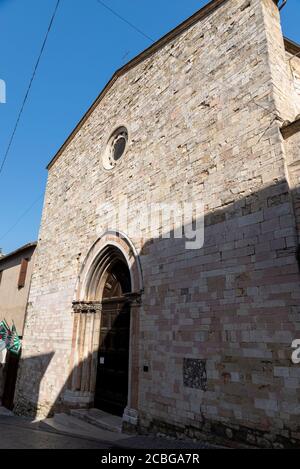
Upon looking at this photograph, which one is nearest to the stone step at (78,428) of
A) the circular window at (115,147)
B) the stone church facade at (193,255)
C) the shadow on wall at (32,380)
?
the stone church facade at (193,255)

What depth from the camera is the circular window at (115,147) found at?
7.87 meters

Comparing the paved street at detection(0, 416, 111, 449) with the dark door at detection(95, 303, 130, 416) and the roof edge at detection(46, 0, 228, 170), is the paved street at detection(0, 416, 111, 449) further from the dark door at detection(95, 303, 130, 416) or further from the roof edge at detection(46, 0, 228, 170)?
the roof edge at detection(46, 0, 228, 170)

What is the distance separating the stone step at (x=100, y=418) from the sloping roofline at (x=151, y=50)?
7.99 m

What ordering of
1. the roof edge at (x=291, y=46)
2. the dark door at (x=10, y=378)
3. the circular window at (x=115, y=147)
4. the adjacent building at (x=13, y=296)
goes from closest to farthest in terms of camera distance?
the roof edge at (x=291, y=46) → the circular window at (x=115, y=147) → the dark door at (x=10, y=378) → the adjacent building at (x=13, y=296)

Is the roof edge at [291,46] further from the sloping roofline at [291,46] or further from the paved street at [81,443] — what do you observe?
the paved street at [81,443]

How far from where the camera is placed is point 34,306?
951 centimetres

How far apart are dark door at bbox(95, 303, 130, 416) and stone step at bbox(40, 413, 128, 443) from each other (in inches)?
23.4

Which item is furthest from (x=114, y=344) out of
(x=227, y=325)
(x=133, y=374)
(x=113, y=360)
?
(x=227, y=325)

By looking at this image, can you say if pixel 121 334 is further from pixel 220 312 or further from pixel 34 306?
pixel 34 306

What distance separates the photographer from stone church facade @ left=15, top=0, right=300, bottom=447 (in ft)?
12.3

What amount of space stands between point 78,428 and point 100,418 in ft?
1.57
